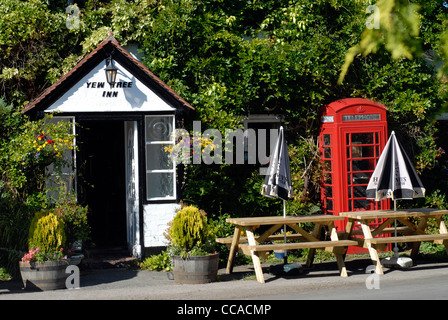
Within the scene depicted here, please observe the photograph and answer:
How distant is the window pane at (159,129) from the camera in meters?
11.6

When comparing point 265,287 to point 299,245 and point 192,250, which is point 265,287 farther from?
point 192,250

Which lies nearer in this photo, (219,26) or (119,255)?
(119,255)

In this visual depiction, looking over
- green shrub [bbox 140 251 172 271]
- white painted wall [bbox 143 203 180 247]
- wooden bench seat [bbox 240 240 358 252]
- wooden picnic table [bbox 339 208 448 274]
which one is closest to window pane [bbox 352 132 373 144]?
wooden picnic table [bbox 339 208 448 274]

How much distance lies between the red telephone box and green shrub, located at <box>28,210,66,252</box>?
5627 millimetres

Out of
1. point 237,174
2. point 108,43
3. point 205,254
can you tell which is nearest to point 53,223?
point 205,254

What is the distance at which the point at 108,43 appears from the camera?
1107cm

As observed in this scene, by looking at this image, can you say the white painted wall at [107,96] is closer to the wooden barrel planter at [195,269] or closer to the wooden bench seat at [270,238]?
the wooden bench seat at [270,238]

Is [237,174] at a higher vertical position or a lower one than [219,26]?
lower

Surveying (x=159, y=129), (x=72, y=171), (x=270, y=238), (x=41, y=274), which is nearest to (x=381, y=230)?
(x=270, y=238)

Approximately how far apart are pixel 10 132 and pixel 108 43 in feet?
7.95
